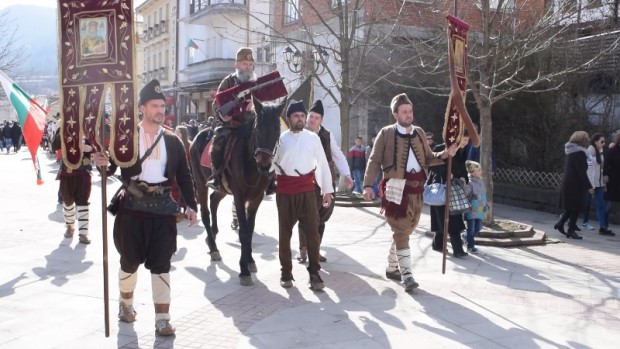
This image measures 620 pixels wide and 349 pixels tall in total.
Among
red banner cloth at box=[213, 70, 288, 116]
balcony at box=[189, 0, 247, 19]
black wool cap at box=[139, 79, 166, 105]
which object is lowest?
black wool cap at box=[139, 79, 166, 105]

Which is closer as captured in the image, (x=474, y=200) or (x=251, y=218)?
(x=251, y=218)

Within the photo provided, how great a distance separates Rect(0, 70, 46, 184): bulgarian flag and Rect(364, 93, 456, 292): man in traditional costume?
3.83 metres

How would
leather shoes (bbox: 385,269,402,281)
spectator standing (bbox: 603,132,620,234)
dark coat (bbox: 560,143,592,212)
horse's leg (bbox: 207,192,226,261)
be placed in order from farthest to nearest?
spectator standing (bbox: 603,132,620,234)
dark coat (bbox: 560,143,592,212)
horse's leg (bbox: 207,192,226,261)
leather shoes (bbox: 385,269,402,281)

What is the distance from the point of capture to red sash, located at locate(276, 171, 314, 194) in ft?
22.8

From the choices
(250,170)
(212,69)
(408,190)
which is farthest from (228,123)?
(212,69)

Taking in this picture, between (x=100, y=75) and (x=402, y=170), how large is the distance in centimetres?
330

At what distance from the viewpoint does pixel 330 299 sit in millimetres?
6617

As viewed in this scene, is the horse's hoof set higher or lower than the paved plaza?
higher

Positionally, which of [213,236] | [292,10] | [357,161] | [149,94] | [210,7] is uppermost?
[210,7]

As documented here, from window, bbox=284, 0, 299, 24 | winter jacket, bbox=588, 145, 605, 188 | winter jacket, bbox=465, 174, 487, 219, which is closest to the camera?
winter jacket, bbox=465, 174, 487, 219

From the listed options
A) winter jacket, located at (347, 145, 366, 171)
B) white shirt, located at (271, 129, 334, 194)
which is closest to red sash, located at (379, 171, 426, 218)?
white shirt, located at (271, 129, 334, 194)

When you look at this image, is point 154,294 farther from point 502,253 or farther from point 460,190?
point 502,253

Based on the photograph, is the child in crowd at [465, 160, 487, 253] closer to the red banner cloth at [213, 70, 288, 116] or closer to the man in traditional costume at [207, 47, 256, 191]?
the red banner cloth at [213, 70, 288, 116]

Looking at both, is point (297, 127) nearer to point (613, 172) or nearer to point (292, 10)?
point (613, 172)
